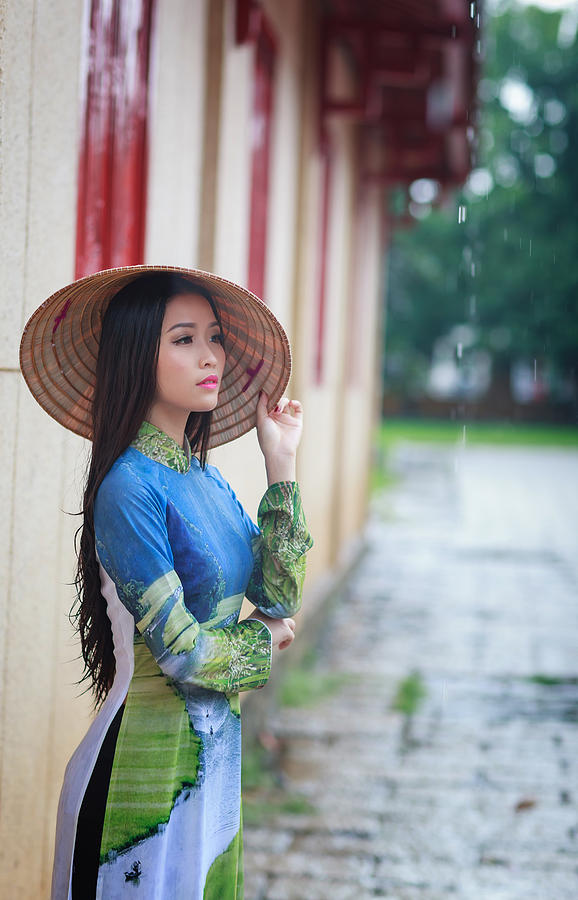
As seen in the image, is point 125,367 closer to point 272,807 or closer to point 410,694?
point 272,807

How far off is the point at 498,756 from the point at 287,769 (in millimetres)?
1132

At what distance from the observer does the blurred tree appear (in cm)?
4009

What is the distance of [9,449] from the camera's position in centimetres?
265

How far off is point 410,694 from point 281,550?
15.9ft

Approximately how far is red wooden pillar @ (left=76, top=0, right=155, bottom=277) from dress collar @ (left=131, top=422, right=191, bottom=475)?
4.19 ft

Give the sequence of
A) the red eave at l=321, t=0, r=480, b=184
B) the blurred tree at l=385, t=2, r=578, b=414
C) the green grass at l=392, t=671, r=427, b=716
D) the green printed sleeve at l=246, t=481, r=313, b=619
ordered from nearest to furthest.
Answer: the green printed sleeve at l=246, t=481, r=313, b=619
the green grass at l=392, t=671, r=427, b=716
the red eave at l=321, t=0, r=480, b=184
the blurred tree at l=385, t=2, r=578, b=414

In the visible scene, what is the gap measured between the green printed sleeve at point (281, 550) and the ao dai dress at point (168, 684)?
8 centimetres

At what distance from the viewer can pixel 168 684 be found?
6.73ft

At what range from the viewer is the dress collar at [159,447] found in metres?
2.08

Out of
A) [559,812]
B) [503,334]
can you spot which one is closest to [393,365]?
[503,334]

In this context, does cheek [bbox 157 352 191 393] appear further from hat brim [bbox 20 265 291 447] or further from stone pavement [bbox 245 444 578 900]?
stone pavement [bbox 245 444 578 900]

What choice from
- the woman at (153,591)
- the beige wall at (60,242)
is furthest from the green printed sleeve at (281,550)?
the beige wall at (60,242)

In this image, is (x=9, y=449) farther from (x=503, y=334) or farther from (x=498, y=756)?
(x=503, y=334)

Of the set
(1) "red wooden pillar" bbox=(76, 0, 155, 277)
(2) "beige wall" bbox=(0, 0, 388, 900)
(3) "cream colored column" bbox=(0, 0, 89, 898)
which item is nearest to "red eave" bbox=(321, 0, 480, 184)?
(2) "beige wall" bbox=(0, 0, 388, 900)
